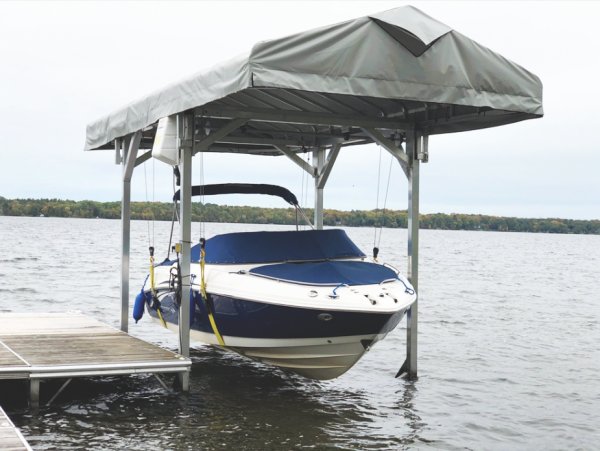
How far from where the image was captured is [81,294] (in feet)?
81.6

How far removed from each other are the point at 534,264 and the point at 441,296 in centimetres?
2637

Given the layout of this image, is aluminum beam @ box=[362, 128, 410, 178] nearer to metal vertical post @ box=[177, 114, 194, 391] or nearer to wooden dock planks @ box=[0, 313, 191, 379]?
metal vertical post @ box=[177, 114, 194, 391]

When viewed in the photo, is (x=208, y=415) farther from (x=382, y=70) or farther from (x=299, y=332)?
(x=382, y=70)

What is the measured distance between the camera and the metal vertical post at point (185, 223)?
969cm

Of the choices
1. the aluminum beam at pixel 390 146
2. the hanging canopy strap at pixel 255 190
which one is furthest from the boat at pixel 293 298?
the aluminum beam at pixel 390 146

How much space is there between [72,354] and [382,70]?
4760 mm

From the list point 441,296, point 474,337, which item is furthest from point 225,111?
point 441,296

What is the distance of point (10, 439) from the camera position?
601 cm

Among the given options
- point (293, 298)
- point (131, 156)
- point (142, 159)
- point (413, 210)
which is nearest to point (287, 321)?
point (293, 298)

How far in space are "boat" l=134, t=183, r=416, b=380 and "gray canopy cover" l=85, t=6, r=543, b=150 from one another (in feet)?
6.84

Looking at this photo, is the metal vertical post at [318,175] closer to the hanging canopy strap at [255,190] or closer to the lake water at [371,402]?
the hanging canopy strap at [255,190]

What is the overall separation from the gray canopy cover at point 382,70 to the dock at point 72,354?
9.40 feet

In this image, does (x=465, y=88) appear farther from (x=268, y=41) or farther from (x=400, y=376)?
(x=400, y=376)

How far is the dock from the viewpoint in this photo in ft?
28.6
